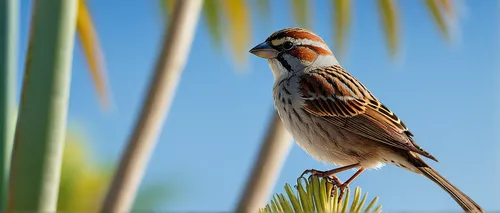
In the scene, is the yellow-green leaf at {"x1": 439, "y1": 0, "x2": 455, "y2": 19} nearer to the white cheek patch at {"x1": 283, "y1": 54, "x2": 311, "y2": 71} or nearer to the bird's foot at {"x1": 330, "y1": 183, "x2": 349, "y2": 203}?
the white cheek patch at {"x1": 283, "y1": 54, "x2": 311, "y2": 71}

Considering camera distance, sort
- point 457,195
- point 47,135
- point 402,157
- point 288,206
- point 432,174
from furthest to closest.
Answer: point 47,135 → point 402,157 → point 432,174 → point 457,195 → point 288,206

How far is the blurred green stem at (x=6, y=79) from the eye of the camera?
500cm

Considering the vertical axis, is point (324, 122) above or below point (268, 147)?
above

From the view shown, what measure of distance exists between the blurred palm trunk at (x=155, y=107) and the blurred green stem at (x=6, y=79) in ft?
2.75

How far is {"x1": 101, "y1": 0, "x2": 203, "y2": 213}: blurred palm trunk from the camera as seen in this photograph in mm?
5531

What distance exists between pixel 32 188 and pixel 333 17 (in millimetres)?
4386

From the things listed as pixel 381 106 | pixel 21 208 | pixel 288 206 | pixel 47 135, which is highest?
pixel 381 106

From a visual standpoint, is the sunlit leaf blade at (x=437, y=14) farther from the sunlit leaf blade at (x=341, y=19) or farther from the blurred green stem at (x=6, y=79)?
the blurred green stem at (x=6, y=79)

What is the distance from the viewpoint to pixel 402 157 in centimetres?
298

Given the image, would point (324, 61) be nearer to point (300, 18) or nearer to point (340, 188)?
point (340, 188)

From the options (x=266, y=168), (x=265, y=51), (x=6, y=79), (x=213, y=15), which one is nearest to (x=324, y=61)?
(x=265, y=51)

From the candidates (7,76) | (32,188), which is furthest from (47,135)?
(7,76)

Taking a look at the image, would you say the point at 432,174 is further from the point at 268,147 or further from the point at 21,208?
the point at 268,147

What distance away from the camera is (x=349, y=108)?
10.7 feet
